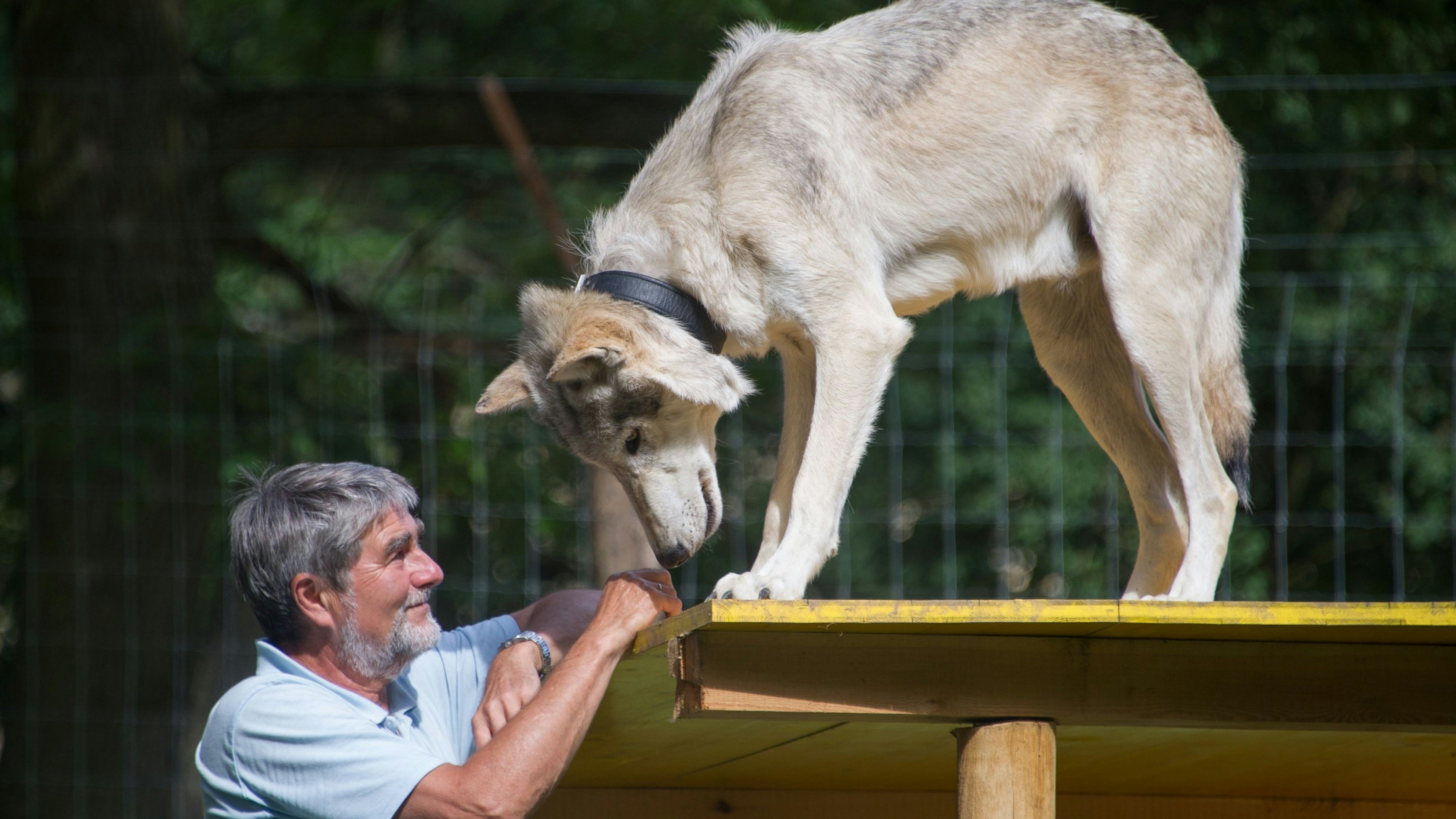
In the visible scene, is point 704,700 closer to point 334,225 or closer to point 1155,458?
point 1155,458

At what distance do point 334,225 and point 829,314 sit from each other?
8184mm

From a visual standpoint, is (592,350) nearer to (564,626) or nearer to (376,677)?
(564,626)

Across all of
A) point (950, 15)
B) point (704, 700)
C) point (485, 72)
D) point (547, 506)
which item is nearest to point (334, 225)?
point (485, 72)

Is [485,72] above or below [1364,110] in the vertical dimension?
above

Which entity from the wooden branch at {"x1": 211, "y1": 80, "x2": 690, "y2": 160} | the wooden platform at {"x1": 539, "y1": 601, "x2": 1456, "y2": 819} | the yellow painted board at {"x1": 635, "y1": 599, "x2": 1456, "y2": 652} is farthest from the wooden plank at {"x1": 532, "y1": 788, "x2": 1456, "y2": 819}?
the wooden branch at {"x1": 211, "y1": 80, "x2": 690, "y2": 160}

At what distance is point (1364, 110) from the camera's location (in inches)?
301

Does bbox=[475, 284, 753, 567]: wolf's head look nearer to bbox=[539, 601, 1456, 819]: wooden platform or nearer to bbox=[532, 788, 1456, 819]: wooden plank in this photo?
bbox=[532, 788, 1456, 819]: wooden plank

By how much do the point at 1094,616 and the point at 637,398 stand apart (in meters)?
1.57

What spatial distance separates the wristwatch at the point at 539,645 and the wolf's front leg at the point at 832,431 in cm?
43

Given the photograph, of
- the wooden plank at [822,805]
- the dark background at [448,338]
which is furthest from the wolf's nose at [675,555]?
the dark background at [448,338]

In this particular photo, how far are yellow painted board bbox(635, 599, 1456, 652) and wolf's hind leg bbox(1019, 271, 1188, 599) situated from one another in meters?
1.35

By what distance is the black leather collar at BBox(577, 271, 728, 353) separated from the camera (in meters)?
3.41

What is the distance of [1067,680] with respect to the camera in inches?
92.4

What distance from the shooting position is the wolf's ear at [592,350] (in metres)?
3.25
